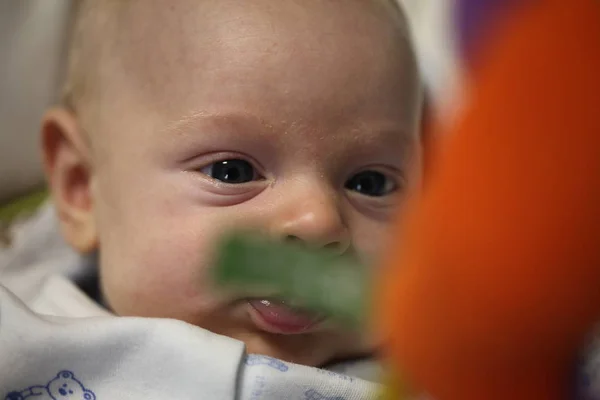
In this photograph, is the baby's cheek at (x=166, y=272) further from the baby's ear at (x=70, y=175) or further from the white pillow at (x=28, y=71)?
the white pillow at (x=28, y=71)

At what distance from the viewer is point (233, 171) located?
702 millimetres

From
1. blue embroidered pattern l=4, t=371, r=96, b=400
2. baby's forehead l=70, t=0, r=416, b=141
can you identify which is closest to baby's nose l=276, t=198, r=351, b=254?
baby's forehead l=70, t=0, r=416, b=141

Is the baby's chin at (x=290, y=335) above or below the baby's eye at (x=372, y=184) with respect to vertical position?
below

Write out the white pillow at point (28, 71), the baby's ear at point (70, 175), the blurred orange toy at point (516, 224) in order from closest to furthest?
the blurred orange toy at point (516, 224) < the baby's ear at point (70, 175) < the white pillow at point (28, 71)

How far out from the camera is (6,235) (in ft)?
3.50

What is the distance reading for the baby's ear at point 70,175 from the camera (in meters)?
0.85

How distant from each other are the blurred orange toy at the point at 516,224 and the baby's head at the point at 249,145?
34 centimetres

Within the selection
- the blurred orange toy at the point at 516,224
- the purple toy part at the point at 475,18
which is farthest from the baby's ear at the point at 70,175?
the blurred orange toy at the point at 516,224

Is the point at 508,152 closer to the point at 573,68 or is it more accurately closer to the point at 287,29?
the point at 573,68

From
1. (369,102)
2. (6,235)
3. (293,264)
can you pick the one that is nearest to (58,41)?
(6,235)

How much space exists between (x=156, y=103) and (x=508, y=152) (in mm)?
535

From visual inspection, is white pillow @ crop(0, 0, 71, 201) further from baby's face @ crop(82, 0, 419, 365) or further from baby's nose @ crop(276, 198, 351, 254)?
baby's nose @ crop(276, 198, 351, 254)

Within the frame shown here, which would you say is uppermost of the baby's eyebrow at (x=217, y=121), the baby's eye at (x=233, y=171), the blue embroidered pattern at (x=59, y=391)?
the baby's eyebrow at (x=217, y=121)

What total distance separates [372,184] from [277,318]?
0.62 feet
